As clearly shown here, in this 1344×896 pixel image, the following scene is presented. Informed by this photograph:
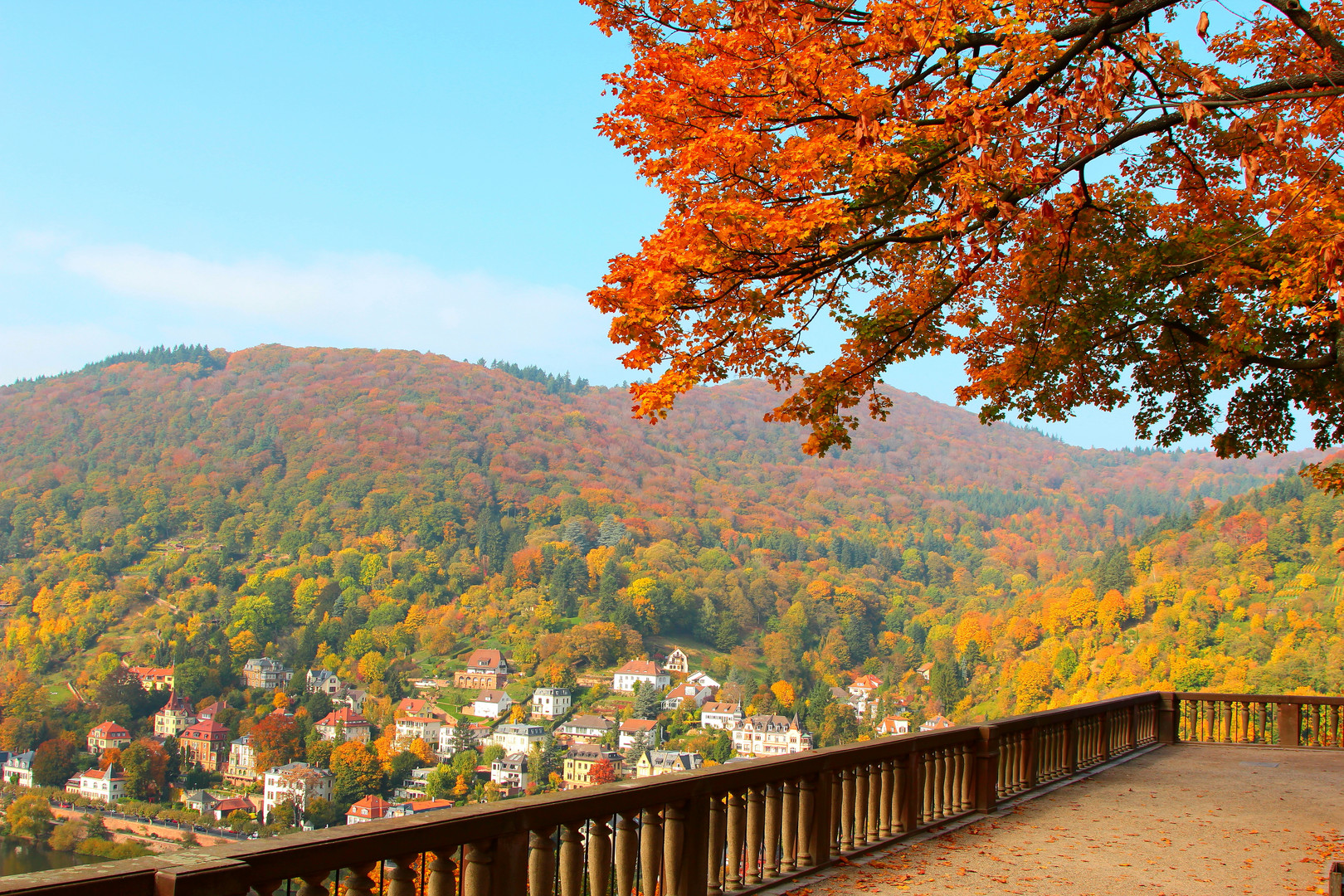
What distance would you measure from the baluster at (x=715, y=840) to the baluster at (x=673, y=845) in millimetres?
336

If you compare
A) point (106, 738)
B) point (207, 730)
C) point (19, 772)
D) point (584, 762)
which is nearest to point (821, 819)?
point (584, 762)

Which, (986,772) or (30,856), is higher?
(986,772)

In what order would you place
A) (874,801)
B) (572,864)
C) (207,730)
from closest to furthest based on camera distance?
(572,864) → (874,801) → (207,730)

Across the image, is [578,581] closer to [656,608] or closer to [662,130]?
[656,608]

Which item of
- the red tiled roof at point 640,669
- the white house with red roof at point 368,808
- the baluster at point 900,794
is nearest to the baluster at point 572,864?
the baluster at point 900,794

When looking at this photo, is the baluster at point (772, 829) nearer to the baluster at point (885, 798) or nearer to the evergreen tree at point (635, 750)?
the baluster at point (885, 798)

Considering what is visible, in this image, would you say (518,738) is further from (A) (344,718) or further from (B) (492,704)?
(A) (344,718)

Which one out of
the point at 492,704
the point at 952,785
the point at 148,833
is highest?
the point at 952,785

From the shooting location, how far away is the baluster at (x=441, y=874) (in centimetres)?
352

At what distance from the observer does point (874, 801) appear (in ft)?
21.9

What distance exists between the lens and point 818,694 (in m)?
Result: 90.9

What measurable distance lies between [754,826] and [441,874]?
92.3 inches

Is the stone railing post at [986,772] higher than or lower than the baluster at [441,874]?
lower

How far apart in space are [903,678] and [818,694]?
43.4 ft
